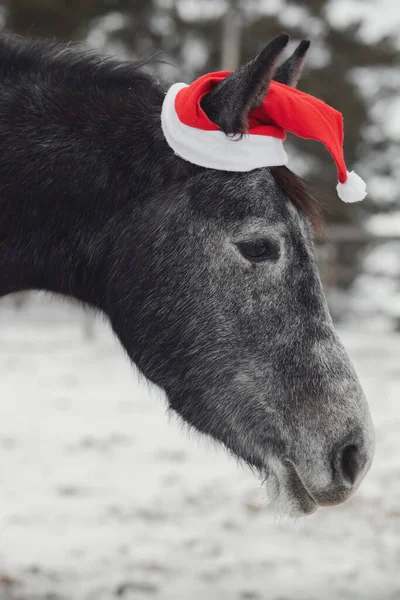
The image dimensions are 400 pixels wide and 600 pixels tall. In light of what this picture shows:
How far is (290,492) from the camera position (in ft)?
7.04

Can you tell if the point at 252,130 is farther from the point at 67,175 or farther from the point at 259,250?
the point at 67,175

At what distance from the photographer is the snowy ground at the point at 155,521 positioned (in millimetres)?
3129

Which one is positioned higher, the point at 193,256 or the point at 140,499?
the point at 193,256

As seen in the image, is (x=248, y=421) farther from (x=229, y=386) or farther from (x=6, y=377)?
(x=6, y=377)

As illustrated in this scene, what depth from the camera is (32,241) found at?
2.34m

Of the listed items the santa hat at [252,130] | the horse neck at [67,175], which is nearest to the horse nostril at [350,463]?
the santa hat at [252,130]

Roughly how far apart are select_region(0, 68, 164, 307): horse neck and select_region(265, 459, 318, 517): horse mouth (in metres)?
0.89

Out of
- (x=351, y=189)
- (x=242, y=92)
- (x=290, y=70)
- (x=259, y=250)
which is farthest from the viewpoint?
(x=290, y=70)

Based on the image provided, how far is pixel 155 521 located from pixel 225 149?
2493 millimetres

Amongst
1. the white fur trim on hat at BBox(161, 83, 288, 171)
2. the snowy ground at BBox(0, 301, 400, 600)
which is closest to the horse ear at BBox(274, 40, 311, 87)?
the white fur trim on hat at BBox(161, 83, 288, 171)

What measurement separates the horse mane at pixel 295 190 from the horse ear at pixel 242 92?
0.66 feet

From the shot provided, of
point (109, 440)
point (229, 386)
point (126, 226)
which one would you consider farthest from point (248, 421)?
point (109, 440)

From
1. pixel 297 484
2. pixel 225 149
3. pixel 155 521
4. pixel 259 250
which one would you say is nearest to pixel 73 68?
pixel 225 149

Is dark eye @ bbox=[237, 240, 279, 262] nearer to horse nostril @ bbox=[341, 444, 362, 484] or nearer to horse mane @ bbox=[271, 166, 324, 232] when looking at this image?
horse mane @ bbox=[271, 166, 324, 232]
